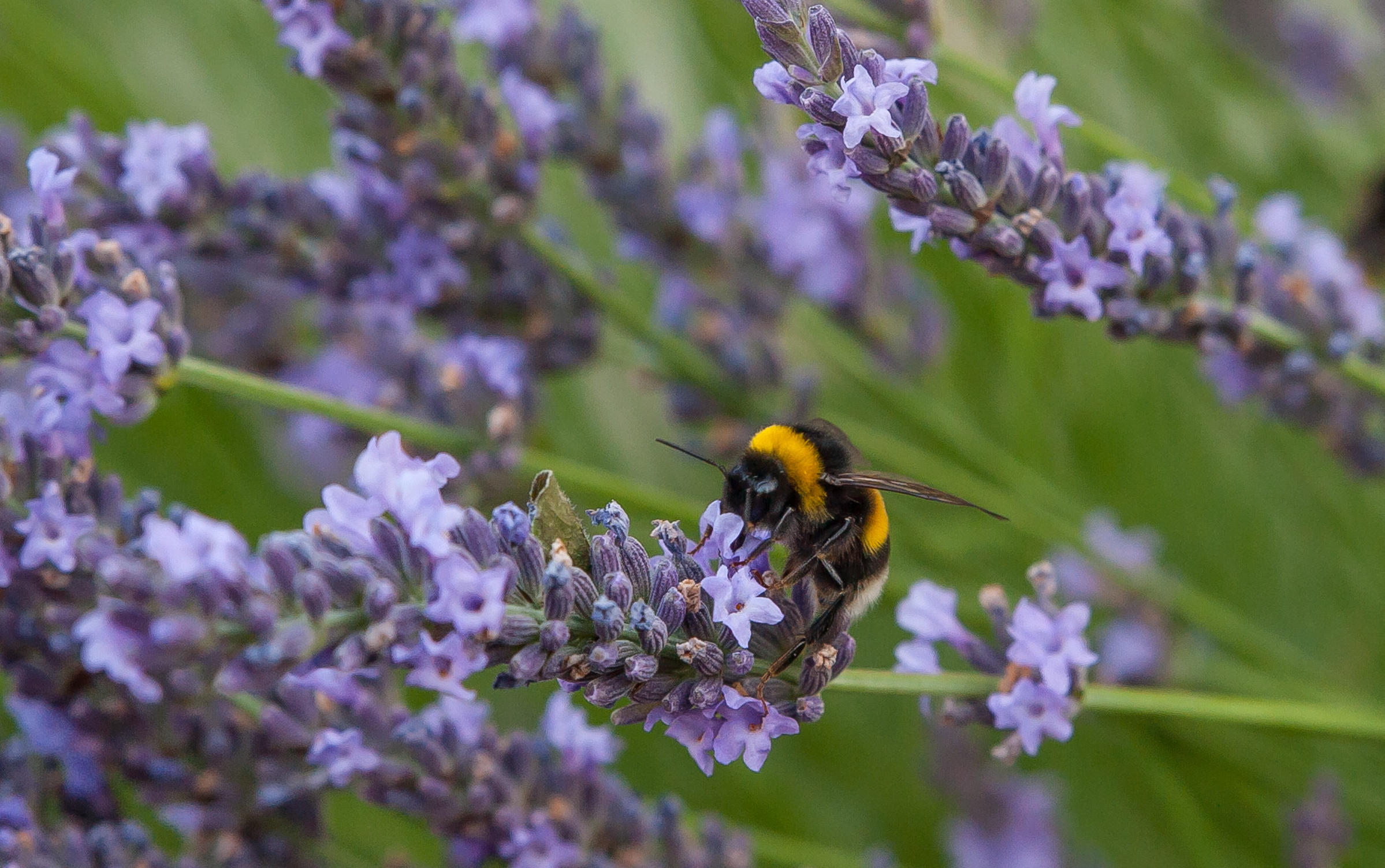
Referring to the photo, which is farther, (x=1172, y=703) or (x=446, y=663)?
(x=1172, y=703)

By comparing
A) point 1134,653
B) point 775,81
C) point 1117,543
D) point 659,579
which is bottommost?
point 659,579

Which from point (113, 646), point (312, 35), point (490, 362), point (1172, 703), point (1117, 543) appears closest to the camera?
point (113, 646)

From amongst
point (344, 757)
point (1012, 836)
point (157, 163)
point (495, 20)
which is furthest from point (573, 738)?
point (1012, 836)

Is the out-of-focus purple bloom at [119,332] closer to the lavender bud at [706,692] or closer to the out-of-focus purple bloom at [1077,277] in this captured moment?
the lavender bud at [706,692]

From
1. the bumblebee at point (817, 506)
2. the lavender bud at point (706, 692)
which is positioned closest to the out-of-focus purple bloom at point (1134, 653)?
the bumblebee at point (817, 506)

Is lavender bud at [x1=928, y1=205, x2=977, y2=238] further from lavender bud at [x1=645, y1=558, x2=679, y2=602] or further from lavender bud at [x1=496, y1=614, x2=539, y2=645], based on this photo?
lavender bud at [x1=496, y1=614, x2=539, y2=645]

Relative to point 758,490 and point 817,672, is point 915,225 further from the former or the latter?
point 817,672
